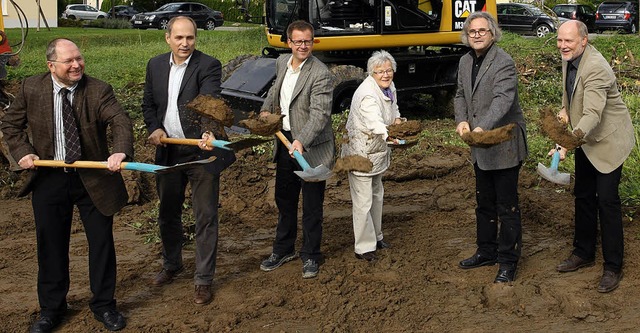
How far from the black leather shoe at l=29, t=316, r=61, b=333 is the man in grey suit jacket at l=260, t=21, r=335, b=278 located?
160 cm

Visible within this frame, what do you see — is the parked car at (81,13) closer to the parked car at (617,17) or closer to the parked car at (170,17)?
the parked car at (170,17)

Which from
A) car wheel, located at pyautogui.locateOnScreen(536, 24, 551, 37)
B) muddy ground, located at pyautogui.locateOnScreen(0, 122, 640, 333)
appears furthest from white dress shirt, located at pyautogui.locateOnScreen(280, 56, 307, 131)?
car wheel, located at pyautogui.locateOnScreen(536, 24, 551, 37)

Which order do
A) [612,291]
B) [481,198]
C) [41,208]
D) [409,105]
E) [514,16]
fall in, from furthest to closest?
[514,16] → [409,105] → [481,198] → [612,291] → [41,208]

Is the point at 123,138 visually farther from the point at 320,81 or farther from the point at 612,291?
the point at 612,291

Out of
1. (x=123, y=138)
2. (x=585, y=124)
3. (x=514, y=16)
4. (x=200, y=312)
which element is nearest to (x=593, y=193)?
(x=585, y=124)

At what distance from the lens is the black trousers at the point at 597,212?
17.9 feet

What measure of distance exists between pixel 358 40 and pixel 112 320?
7327mm

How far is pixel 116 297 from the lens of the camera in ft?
18.8

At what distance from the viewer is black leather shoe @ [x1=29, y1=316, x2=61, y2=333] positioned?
5133 millimetres

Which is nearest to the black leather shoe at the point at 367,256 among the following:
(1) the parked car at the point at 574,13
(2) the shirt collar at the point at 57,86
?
(2) the shirt collar at the point at 57,86

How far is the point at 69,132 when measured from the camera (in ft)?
16.6

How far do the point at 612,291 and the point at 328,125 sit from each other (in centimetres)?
226

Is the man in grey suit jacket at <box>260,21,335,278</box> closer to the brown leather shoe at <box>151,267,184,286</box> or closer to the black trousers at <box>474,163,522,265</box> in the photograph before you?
the brown leather shoe at <box>151,267,184,286</box>

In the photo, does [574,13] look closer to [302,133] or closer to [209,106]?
[302,133]
